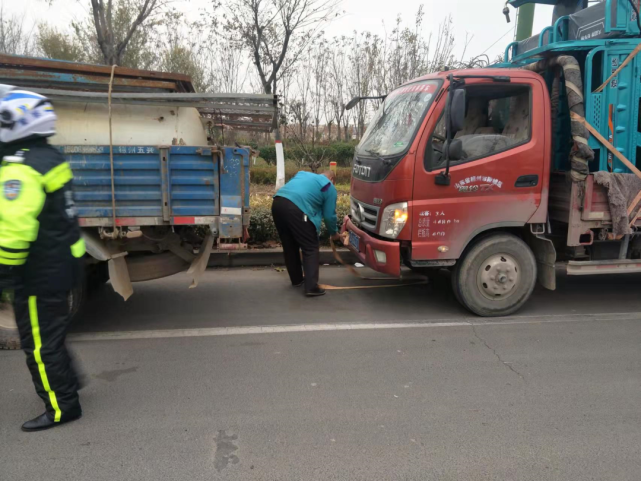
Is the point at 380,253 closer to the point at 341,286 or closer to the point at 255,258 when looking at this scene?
the point at 341,286

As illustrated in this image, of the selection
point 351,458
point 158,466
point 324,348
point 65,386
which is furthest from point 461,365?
point 65,386

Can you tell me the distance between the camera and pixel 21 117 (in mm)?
2785

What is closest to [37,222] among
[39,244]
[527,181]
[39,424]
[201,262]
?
[39,244]

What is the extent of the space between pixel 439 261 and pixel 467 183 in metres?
0.82

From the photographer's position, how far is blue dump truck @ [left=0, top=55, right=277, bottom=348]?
4.20 meters

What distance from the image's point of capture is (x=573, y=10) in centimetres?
620

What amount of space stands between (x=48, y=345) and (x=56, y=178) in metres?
1.02

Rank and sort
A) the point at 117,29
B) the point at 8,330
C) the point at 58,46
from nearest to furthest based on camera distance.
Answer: the point at 8,330
the point at 117,29
the point at 58,46

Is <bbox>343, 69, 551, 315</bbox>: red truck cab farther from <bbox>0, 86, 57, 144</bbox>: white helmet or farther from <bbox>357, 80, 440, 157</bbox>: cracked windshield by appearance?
<bbox>0, 86, 57, 144</bbox>: white helmet

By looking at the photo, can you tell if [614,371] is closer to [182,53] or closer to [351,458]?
[351,458]

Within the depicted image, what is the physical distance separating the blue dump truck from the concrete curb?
251cm

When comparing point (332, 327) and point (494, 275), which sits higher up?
point (494, 275)

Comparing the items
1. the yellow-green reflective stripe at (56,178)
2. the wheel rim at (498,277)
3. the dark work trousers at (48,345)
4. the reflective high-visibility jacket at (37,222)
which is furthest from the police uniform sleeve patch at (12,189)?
the wheel rim at (498,277)

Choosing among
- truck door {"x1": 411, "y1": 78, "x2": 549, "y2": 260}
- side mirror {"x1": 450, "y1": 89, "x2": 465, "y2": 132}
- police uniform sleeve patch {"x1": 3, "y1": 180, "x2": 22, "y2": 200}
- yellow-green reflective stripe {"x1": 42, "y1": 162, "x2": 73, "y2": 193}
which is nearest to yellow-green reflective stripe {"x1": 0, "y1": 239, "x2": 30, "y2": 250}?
police uniform sleeve patch {"x1": 3, "y1": 180, "x2": 22, "y2": 200}
